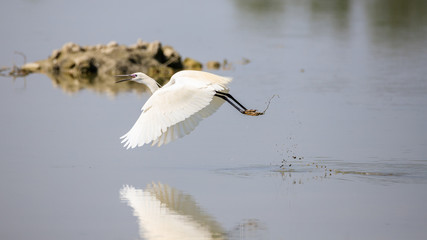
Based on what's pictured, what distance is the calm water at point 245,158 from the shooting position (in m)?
6.54

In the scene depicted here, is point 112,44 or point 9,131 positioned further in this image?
point 112,44

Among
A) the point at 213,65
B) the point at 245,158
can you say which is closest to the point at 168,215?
the point at 245,158

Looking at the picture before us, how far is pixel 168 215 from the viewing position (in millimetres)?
6723

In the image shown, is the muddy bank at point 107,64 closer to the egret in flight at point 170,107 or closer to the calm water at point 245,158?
the calm water at point 245,158

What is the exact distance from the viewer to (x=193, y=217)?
6668 mm

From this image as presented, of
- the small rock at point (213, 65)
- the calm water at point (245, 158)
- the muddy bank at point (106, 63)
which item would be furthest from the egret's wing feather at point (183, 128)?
the small rock at point (213, 65)

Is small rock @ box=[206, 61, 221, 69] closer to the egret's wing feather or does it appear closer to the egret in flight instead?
the egret's wing feather

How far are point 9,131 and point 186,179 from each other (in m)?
3.13

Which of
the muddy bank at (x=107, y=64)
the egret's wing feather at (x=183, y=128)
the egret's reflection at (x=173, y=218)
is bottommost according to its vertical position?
the egret's reflection at (x=173, y=218)

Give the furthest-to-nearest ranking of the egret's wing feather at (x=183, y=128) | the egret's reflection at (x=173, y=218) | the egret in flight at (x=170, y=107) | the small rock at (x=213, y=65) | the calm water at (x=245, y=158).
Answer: the small rock at (x=213, y=65), the egret's wing feather at (x=183, y=128), the egret in flight at (x=170, y=107), the calm water at (x=245, y=158), the egret's reflection at (x=173, y=218)

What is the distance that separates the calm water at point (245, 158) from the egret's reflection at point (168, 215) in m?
0.02

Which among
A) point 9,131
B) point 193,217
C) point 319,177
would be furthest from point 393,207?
point 9,131

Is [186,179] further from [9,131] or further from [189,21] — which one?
[189,21]

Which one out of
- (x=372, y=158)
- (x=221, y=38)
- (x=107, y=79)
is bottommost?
(x=372, y=158)
